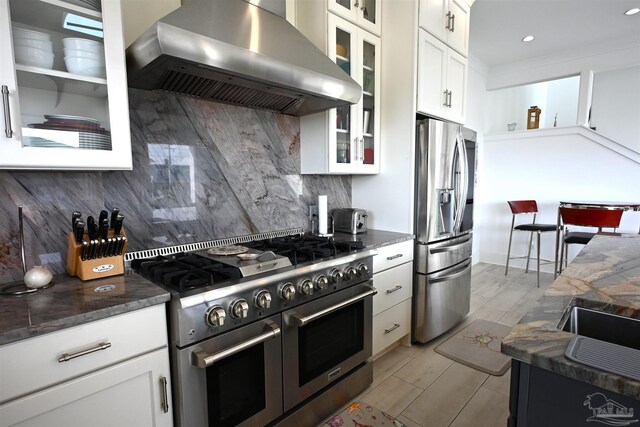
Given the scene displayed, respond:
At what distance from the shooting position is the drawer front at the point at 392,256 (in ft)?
7.16

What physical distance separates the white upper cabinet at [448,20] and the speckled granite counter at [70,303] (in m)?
2.50

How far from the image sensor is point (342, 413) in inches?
72.7

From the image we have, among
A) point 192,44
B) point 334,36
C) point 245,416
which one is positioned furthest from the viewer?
point 334,36

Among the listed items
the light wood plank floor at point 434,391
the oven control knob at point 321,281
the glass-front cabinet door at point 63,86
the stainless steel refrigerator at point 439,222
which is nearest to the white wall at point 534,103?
the stainless steel refrigerator at point 439,222

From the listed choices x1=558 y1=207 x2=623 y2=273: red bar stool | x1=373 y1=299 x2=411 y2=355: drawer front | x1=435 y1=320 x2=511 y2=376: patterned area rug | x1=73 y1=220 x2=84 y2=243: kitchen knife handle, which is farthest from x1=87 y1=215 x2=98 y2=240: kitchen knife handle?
x1=558 y1=207 x2=623 y2=273: red bar stool

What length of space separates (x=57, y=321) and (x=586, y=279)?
1.88 meters

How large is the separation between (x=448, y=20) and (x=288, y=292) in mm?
2554

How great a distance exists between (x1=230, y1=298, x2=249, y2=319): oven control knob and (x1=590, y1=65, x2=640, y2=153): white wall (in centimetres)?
516

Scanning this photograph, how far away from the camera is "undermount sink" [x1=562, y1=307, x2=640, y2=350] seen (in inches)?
38.2

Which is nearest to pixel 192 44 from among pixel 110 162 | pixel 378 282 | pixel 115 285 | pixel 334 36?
pixel 110 162

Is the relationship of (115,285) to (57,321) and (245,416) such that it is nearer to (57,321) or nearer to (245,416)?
(57,321)

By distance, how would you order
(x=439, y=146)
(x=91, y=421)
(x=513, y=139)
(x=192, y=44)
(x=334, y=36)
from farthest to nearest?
(x=513, y=139), (x=439, y=146), (x=334, y=36), (x=192, y=44), (x=91, y=421)

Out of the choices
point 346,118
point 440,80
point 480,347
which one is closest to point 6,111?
point 346,118

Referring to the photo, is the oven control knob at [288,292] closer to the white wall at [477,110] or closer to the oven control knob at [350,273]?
the oven control knob at [350,273]
